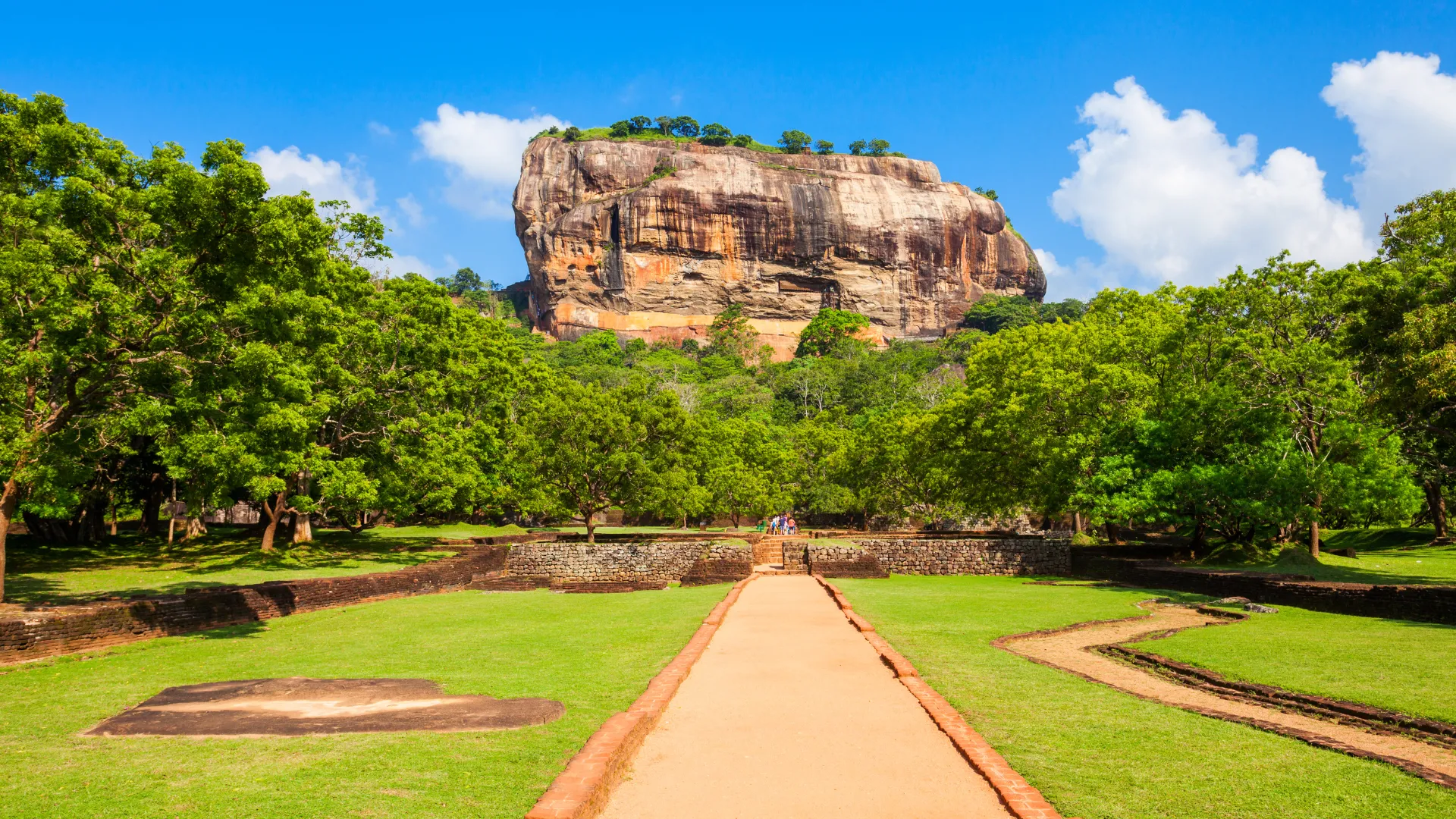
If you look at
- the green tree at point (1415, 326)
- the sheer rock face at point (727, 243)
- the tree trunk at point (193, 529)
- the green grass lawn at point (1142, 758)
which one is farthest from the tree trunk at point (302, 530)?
the sheer rock face at point (727, 243)

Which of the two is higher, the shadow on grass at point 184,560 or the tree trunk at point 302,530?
the tree trunk at point 302,530

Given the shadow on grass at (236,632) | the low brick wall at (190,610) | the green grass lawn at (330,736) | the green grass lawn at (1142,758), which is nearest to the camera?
the green grass lawn at (330,736)

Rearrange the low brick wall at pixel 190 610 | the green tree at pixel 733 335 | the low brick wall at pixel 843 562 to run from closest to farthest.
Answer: the low brick wall at pixel 190 610
the low brick wall at pixel 843 562
the green tree at pixel 733 335

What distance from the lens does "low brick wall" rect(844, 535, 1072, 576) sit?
2558cm

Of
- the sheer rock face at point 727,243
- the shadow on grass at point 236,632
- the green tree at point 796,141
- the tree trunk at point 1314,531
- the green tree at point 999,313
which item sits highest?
the green tree at point 796,141

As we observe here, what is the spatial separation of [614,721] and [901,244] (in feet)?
371

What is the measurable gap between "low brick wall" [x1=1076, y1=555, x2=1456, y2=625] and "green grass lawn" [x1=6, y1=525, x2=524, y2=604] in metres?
19.2

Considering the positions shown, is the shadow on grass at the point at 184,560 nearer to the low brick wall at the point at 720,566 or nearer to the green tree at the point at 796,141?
the low brick wall at the point at 720,566

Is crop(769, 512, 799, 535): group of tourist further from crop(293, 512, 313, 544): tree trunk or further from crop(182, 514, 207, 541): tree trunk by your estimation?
crop(182, 514, 207, 541): tree trunk

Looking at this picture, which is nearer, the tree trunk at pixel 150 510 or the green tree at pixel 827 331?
the tree trunk at pixel 150 510

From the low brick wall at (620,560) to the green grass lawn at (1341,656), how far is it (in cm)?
1427

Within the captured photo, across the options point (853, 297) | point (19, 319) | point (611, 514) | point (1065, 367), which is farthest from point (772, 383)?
point (19, 319)

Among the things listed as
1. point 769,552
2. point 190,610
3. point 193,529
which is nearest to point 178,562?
point 193,529

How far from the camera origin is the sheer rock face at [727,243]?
356ft
